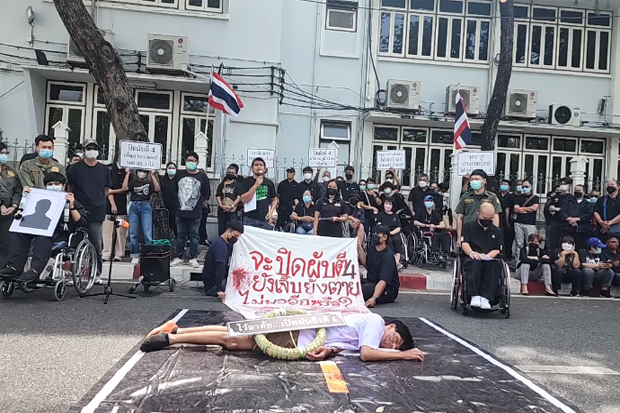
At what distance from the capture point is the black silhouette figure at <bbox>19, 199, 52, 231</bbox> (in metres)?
7.26

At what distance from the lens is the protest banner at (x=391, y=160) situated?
12.6 m

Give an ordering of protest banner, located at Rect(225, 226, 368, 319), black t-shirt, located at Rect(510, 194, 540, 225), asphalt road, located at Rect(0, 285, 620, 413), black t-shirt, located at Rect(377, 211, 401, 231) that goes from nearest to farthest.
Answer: asphalt road, located at Rect(0, 285, 620, 413), protest banner, located at Rect(225, 226, 368, 319), black t-shirt, located at Rect(377, 211, 401, 231), black t-shirt, located at Rect(510, 194, 540, 225)

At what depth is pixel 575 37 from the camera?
59.2 ft

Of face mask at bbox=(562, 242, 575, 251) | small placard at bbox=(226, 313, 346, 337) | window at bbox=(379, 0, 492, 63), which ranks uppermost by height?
window at bbox=(379, 0, 492, 63)

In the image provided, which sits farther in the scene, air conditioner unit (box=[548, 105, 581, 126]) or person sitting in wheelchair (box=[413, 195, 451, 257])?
air conditioner unit (box=[548, 105, 581, 126])

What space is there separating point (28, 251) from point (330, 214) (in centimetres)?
523

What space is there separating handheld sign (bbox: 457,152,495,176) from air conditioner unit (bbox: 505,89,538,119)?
674 centimetres

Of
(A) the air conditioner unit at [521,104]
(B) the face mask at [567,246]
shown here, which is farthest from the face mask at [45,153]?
(A) the air conditioner unit at [521,104]

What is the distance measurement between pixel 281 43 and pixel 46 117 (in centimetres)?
708

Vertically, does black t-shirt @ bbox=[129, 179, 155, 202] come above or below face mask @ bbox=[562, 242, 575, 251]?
above

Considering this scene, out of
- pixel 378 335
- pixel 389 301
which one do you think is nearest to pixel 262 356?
pixel 378 335

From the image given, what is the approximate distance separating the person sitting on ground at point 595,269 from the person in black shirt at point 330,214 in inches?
175

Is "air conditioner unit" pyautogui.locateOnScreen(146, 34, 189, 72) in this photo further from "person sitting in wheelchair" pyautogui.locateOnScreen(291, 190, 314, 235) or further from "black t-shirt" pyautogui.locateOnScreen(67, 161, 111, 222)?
"black t-shirt" pyautogui.locateOnScreen(67, 161, 111, 222)

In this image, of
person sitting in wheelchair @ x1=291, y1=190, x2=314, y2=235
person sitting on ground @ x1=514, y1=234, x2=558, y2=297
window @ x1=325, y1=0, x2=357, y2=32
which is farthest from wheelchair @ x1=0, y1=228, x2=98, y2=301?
window @ x1=325, y1=0, x2=357, y2=32
